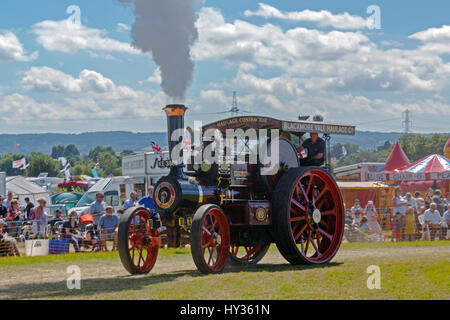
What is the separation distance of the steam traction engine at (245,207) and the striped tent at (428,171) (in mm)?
13832

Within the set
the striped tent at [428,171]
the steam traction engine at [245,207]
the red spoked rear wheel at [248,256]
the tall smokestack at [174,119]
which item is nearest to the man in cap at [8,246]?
the steam traction engine at [245,207]

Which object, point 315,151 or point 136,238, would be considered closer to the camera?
point 136,238

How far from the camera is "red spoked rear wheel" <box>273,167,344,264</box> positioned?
10141 mm

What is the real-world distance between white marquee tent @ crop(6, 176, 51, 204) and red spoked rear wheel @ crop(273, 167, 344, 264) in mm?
23386

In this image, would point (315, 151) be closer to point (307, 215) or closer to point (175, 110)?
point (307, 215)

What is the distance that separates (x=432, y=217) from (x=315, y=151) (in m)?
7.89

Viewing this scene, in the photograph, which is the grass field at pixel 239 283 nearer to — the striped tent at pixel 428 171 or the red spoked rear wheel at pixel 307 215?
the red spoked rear wheel at pixel 307 215

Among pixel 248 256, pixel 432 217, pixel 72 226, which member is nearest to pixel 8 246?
pixel 72 226

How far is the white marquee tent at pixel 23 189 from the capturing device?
33156 millimetres

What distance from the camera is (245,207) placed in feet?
33.4

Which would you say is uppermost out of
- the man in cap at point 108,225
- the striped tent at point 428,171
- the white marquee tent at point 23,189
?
the striped tent at point 428,171

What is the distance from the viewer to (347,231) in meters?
18.5

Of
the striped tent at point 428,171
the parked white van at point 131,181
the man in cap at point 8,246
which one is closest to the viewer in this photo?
the man in cap at point 8,246
